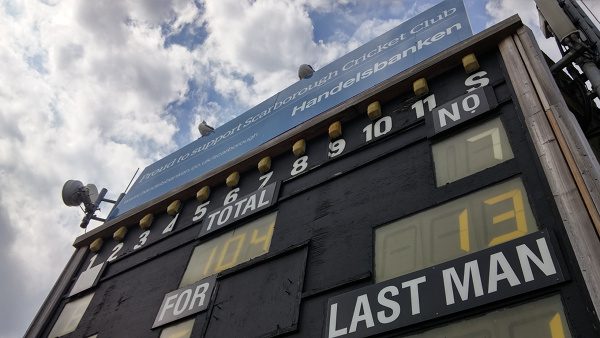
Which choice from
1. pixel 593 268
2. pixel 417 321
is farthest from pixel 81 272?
pixel 593 268

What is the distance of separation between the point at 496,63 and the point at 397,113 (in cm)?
107

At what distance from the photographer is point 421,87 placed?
5.01 m

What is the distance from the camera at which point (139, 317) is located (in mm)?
5355

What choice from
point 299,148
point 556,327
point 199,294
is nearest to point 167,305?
point 199,294

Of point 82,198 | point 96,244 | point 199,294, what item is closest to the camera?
point 199,294

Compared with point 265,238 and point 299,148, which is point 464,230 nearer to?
point 265,238

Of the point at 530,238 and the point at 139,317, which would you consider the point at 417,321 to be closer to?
the point at 530,238

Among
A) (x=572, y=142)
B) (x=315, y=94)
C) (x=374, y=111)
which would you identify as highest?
(x=315, y=94)

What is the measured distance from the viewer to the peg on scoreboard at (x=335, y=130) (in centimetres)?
547

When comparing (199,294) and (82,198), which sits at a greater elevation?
(82,198)

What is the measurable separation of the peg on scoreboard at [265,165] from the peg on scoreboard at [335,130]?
929mm

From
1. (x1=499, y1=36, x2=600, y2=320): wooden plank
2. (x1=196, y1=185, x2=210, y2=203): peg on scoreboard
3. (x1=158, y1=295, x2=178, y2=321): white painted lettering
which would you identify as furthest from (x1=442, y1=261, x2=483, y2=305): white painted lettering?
(x1=196, y1=185, x2=210, y2=203): peg on scoreboard

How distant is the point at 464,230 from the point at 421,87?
80.8 inches

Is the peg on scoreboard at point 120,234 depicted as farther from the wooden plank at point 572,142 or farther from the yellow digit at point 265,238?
the wooden plank at point 572,142
